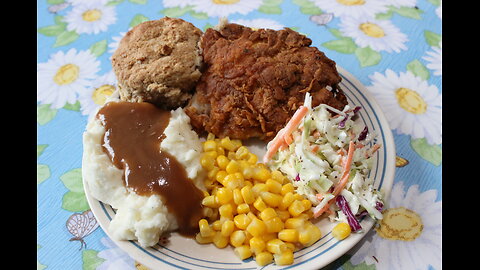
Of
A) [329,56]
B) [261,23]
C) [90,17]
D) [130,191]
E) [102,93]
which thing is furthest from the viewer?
[90,17]

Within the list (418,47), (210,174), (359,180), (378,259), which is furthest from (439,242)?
(418,47)

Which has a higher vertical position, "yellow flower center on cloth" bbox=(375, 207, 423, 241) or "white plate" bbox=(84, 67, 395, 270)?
"white plate" bbox=(84, 67, 395, 270)

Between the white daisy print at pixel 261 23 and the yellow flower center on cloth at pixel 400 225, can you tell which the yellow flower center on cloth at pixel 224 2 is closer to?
the white daisy print at pixel 261 23

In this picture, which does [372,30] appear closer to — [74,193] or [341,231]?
[341,231]

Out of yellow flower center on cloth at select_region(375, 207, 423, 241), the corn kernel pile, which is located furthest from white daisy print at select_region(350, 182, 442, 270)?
the corn kernel pile

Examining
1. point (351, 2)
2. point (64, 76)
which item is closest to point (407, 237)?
point (351, 2)

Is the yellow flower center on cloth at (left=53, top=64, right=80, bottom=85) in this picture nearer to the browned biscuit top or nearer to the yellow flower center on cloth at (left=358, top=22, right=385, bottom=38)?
the browned biscuit top

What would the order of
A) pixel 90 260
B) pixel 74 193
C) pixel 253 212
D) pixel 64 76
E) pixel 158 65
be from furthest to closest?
1. pixel 64 76
2. pixel 74 193
3. pixel 158 65
4. pixel 90 260
5. pixel 253 212
